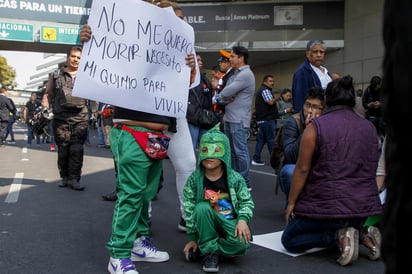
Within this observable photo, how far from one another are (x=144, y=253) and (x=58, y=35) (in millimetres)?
14073

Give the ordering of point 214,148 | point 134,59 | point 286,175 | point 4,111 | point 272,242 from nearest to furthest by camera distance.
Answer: point 134,59 → point 214,148 → point 272,242 → point 286,175 → point 4,111

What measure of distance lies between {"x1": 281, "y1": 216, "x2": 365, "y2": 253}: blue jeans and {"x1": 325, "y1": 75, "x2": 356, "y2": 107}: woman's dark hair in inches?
33.6

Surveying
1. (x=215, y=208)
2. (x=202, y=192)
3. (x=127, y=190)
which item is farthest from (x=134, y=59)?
(x=215, y=208)

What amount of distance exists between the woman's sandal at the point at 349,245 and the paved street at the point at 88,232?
69 mm

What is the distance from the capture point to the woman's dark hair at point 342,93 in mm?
3363

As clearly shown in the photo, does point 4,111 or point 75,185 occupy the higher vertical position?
point 4,111

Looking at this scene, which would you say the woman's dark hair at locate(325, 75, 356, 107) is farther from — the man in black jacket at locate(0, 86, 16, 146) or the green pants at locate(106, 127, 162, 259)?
the man in black jacket at locate(0, 86, 16, 146)

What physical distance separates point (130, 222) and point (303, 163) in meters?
1.32

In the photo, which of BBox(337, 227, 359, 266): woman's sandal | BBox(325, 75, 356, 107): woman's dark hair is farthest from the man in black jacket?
BBox(337, 227, 359, 266): woman's sandal

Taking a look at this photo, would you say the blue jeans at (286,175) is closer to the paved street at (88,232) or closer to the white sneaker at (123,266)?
the paved street at (88,232)

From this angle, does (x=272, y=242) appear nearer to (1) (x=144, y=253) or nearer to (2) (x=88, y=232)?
(1) (x=144, y=253)

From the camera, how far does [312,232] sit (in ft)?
11.2

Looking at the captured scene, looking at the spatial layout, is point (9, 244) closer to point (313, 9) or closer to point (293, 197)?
point (293, 197)

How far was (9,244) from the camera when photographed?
143 inches
